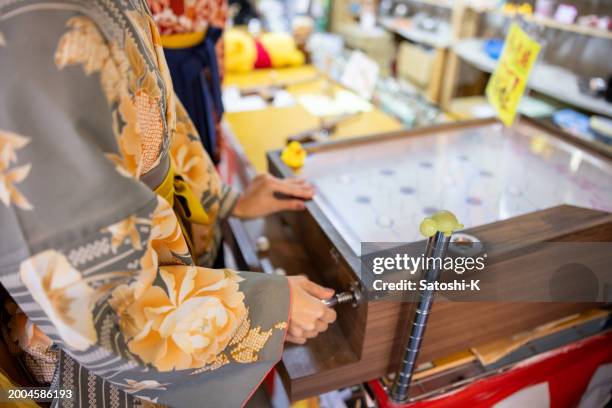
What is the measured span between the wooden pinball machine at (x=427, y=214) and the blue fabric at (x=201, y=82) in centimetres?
60

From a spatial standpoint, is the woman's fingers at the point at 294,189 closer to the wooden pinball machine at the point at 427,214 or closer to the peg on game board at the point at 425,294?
the wooden pinball machine at the point at 427,214

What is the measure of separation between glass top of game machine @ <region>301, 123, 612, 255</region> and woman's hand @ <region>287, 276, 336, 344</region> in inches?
5.5

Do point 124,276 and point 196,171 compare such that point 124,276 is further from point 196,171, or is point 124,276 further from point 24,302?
point 196,171

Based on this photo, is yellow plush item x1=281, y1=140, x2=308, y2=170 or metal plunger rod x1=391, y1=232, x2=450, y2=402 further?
yellow plush item x1=281, y1=140, x2=308, y2=170

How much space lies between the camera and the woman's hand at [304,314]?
0.71 meters

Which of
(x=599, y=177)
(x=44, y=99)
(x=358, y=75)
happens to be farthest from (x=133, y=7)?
(x=358, y=75)

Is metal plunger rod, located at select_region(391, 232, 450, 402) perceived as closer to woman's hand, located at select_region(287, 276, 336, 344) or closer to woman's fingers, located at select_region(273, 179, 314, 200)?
woman's hand, located at select_region(287, 276, 336, 344)

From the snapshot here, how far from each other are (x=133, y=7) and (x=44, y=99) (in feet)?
0.75

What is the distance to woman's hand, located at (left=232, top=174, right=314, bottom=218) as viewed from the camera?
0.99 meters

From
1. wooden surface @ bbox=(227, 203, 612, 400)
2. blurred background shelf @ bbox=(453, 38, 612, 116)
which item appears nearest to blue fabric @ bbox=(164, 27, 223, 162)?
wooden surface @ bbox=(227, 203, 612, 400)

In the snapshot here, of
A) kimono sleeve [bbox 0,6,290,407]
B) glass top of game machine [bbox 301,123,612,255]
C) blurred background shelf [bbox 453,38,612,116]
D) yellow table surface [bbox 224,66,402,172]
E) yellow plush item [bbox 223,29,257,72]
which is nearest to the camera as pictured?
kimono sleeve [bbox 0,6,290,407]

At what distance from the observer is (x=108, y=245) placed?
515 mm

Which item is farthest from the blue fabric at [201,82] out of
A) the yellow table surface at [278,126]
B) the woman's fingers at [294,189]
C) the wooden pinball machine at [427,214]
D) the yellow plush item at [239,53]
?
the yellow plush item at [239,53]

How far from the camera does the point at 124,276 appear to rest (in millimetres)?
539
